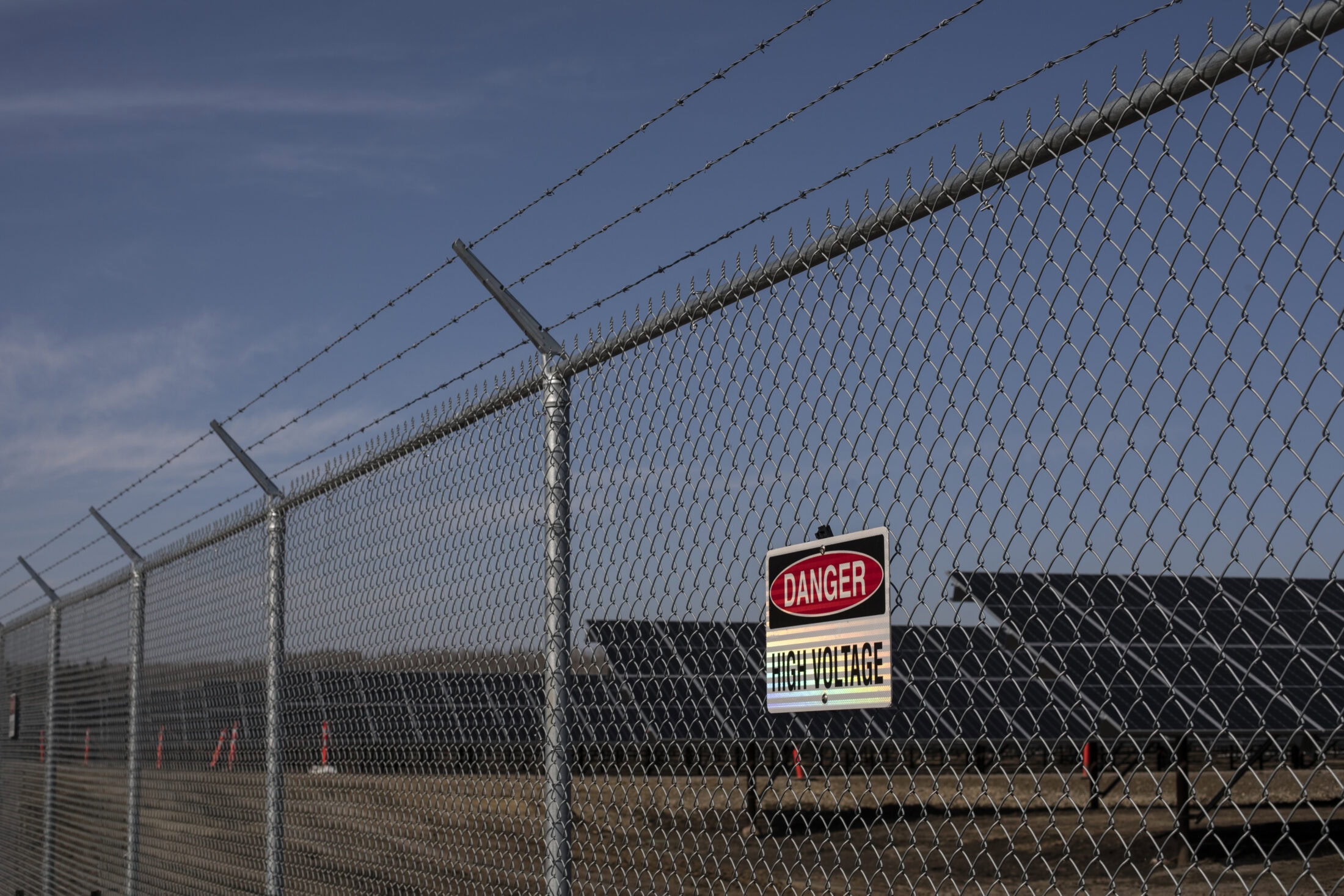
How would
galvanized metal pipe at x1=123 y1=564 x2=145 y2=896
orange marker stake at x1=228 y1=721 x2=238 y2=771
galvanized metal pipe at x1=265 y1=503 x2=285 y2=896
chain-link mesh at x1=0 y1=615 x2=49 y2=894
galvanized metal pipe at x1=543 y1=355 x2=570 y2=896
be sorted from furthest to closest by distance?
chain-link mesh at x1=0 y1=615 x2=49 y2=894 → galvanized metal pipe at x1=123 y1=564 x2=145 y2=896 → orange marker stake at x1=228 y1=721 x2=238 y2=771 → galvanized metal pipe at x1=265 y1=503 x2=285 y2=896 → galvanized metal pipe at x1=543 y1=355 x2=570 y2=896

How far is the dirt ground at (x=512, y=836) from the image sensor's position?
2.79m

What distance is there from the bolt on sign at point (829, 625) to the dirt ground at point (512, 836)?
23 cm

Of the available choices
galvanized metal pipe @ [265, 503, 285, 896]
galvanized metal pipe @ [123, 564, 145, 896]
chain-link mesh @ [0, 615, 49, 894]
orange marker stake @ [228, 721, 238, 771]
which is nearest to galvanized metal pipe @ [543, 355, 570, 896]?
galvanized metal pipe @ [265, 503, 285, 896]

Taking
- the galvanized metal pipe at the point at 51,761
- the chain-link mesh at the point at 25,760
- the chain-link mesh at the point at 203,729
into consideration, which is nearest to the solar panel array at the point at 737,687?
the chain-link mesh at the point at 203,729

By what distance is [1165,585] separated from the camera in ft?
11.2

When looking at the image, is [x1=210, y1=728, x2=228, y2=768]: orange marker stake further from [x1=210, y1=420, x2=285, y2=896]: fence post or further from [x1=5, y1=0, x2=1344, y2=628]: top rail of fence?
[x1=5, y1=0, x2=1344, y2=628]: top rail of fence

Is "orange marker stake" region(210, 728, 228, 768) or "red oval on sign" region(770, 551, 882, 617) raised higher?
"red oval on sign" region(770, 551, 882, 617)

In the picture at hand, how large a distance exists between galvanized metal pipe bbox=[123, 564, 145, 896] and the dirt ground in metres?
0.14

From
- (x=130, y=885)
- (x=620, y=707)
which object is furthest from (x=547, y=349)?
(x=130, y=885)

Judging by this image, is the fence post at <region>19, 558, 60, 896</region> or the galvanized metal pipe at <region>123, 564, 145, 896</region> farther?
the fence post at <region>19, 558, 60, 896</region>

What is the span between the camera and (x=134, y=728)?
849 cm

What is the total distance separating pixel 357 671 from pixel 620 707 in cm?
193

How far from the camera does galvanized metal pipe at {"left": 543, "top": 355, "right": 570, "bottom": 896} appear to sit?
3963 millimetres

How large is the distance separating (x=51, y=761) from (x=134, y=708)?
8.17ft
